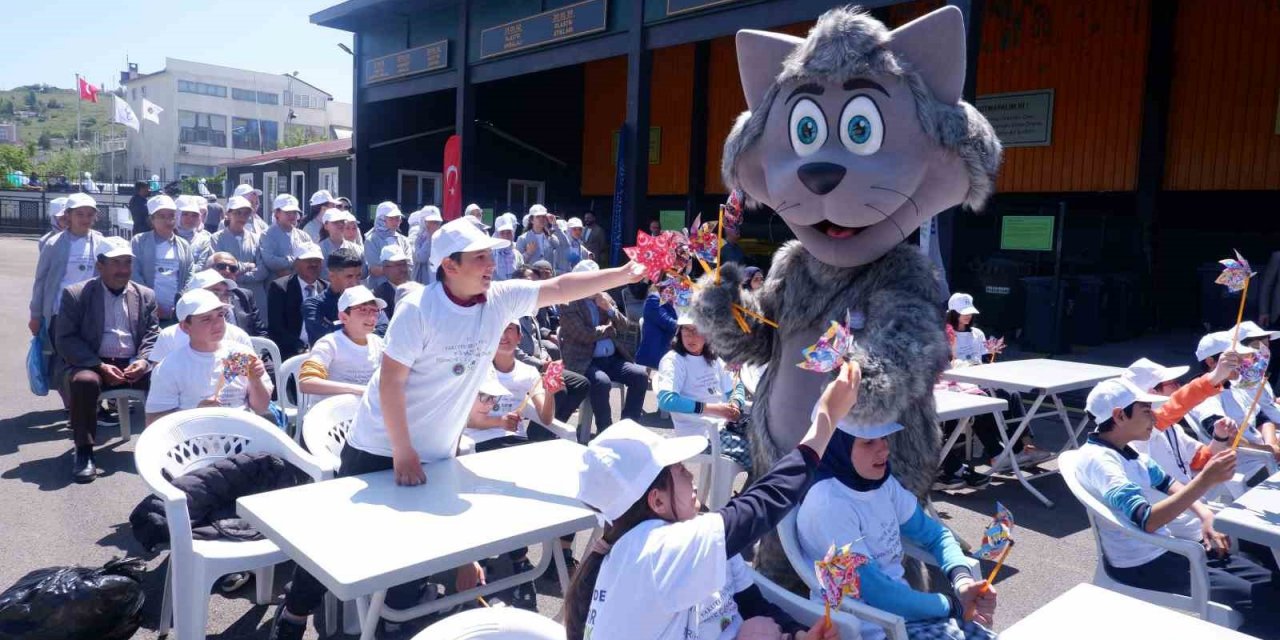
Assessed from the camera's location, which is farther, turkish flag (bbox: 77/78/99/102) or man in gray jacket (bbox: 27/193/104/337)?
turkish flag (bbox: 77/78/99/102)

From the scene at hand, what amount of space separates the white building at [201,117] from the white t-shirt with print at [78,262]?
59.4 meters

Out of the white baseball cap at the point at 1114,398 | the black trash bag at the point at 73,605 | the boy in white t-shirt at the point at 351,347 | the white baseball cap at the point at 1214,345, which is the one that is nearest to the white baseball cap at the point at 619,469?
the white baseball cap at the point at 1114,398

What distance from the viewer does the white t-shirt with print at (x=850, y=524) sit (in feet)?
8.60

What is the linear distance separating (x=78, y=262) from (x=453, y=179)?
8806mm

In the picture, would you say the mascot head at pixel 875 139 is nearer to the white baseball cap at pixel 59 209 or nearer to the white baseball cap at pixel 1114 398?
the white baseball cap at pixel 1114 398

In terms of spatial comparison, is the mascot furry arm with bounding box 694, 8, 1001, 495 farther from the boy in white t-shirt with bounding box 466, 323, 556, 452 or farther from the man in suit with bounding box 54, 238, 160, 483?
the man in suit with bounding box 54, 238, 160, 483

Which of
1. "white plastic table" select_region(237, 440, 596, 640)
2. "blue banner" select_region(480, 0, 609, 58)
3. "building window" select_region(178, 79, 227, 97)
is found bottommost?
"white plastic table" select_region(237, 440, 596, 640)

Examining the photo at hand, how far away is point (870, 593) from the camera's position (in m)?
2.51

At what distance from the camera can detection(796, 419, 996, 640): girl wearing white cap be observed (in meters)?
2.50

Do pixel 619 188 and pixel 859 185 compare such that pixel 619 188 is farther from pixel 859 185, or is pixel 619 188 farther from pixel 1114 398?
pixel 1114 398

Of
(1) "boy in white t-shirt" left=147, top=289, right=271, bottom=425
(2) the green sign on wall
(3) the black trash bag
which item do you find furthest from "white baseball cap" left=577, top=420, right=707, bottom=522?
(2) the green sign on wall

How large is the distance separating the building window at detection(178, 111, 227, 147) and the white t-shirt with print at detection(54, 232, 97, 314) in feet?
206

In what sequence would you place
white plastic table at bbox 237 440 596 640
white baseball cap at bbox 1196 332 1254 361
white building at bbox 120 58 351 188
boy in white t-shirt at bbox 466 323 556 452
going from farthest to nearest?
white building at bbox 120 58 351 188 < white baseball cap at bbox 1196 332 1254 361 < boy in white t-shirt at bbox 466 323 556 452 < white plastic table at bbox 237 440 596 640

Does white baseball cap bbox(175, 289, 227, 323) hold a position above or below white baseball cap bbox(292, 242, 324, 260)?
below
